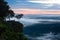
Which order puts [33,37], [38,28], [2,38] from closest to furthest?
1. [2,38]
2. [33,37]
3. [38,28]

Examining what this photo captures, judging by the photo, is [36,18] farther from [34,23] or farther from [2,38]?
[2,38]

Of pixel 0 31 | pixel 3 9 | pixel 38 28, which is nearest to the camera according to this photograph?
pixel 0 31

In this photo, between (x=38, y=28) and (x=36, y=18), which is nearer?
(x=38, y=28)

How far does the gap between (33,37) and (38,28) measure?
31.6 ft

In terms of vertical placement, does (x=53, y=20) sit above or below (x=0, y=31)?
above

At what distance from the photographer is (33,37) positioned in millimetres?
49781

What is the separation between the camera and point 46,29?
58.0m

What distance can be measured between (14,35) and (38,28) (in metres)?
38.5

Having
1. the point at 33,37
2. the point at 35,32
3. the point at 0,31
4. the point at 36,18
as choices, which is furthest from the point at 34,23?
the point at 0,31

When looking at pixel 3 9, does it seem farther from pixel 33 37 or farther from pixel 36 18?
pixel 36 18

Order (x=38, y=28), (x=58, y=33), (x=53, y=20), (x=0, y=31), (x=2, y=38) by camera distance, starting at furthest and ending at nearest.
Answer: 1. (x=53, y=20)
2. (x=38, y=28)
3. (x=58, y=33)
4. (x=0, y=31)
5. (x=2, y=38)


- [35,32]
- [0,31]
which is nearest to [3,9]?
[0,31]

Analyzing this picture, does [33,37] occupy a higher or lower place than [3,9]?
lower

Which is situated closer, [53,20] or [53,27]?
[53,27]
